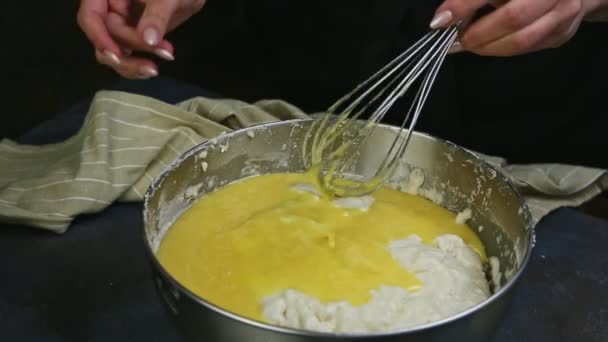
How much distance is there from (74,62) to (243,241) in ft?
4.76

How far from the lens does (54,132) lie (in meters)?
1.34

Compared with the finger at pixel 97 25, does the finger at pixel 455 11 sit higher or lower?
higher

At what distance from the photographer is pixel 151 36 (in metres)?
0.87

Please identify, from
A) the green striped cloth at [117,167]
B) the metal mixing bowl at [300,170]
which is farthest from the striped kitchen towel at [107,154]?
the metal mixing bowl at [300,170]

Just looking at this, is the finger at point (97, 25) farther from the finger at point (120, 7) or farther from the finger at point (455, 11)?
the finger at point (455, 11)

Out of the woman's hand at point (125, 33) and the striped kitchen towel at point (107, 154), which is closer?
the woman's hand at point (125, 33)

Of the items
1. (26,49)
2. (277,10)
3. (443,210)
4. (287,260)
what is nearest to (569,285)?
(443,210)

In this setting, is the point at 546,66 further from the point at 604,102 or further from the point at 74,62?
the point at 74,62

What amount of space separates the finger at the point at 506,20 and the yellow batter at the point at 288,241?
0.89ft

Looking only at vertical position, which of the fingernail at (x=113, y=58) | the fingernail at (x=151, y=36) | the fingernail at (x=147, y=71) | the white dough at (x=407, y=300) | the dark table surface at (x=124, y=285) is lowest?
the dark table surface at (x=124, y=285)

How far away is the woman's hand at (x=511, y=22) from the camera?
798 millimetres

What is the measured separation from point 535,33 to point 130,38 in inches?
21.3

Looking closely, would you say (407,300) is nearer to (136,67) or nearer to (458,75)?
(136,67)

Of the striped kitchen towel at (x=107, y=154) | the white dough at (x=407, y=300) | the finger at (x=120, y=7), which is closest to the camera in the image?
the white dough at (x=407, y=300)
